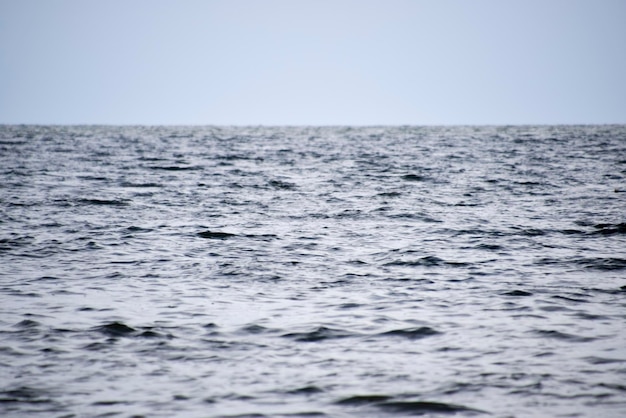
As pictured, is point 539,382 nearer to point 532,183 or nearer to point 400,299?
point 400,299

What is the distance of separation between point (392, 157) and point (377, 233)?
37717 mm

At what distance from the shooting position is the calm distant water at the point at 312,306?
28.2 feet

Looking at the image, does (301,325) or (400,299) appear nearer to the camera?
(301,325)

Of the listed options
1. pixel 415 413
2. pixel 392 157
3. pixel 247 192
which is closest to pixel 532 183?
pixel 247 192

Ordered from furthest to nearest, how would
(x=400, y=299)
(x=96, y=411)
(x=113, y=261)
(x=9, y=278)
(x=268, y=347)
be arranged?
1. (x=113, y=261)
2. (x=9, y=278)
3. (x=400, y=299)
4. (x=268, y=347)
5. (x=96, y=411)

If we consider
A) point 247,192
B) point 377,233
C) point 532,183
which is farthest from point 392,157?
point 377,233

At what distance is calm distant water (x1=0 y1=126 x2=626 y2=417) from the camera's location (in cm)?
861

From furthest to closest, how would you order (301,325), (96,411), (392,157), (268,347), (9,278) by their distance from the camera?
(392,157) < (9,278) < (301,325) < (268,347) < (96,411)

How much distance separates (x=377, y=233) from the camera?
2133 centimetres

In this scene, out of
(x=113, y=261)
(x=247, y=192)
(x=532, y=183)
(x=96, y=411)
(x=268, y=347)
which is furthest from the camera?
(x=532, y=183)

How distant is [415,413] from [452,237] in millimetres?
12794

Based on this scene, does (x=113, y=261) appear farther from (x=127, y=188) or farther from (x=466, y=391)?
(x=127, y=188)

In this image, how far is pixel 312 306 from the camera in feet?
42.2

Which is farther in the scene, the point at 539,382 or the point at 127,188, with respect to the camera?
the point at 127,188
